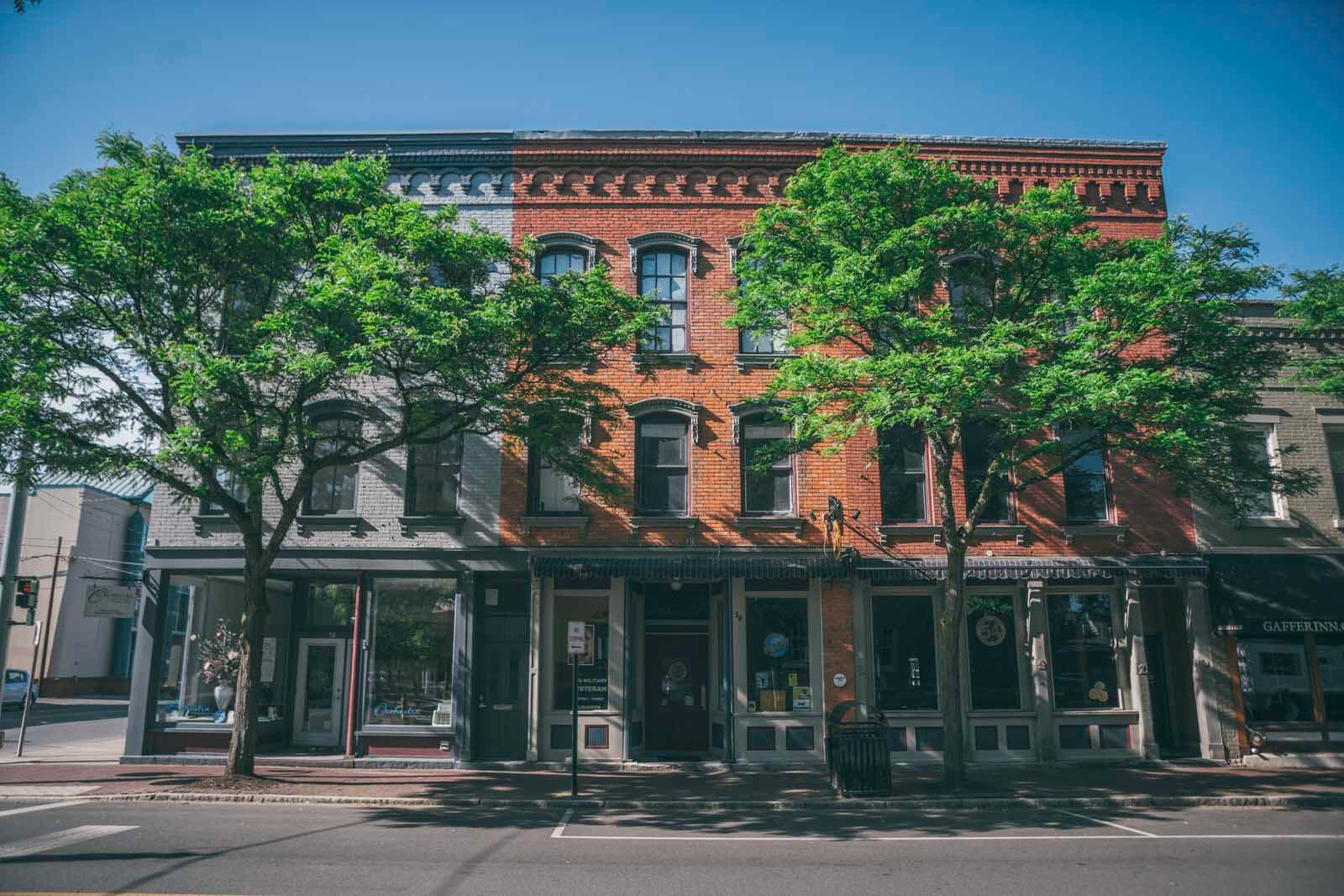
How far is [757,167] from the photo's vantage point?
62.2ft

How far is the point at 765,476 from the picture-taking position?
58.5 feet

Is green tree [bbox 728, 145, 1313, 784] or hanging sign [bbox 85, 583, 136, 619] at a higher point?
green tree [bbox 728, 145, 1313, 784]

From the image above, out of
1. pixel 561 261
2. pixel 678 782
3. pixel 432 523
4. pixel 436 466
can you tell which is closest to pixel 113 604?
pixel 432 523

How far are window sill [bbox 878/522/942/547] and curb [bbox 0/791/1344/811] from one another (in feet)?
18.0

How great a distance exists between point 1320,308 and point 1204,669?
7172mm

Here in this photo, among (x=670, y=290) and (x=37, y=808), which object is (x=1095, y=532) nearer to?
(x=670, y=290)

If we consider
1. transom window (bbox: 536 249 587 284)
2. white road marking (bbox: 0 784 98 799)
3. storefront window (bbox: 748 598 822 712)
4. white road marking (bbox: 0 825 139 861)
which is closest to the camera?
white road marking (bbox: 0 825 139 861)

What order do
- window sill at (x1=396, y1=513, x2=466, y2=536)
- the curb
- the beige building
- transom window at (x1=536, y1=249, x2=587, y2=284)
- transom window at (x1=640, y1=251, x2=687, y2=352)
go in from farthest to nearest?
the beige building < transom window at (x1=536, y1=249, x2=587, y2=284) < transom window at (x1=640, y1=251, x2=687, y2=352) < window sill at (x1=396, y1=513, x2=466, y2=536) < the curb

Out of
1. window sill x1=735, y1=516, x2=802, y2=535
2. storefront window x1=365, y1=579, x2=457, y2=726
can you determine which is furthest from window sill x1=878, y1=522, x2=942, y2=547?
storefront window x1=365, y1=579, x2=457, y2=726

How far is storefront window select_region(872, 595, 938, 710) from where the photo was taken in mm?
17094

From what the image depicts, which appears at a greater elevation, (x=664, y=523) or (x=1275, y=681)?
(x=664, y=523)

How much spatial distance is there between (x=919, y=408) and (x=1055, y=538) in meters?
6.88

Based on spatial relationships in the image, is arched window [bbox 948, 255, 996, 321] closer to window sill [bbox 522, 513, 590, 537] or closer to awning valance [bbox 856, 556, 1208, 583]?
awning valance [bbox 856, 556, 1208, 583]

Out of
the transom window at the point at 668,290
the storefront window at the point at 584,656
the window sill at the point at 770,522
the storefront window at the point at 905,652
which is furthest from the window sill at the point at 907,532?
the storefront window at the point at 584,656
